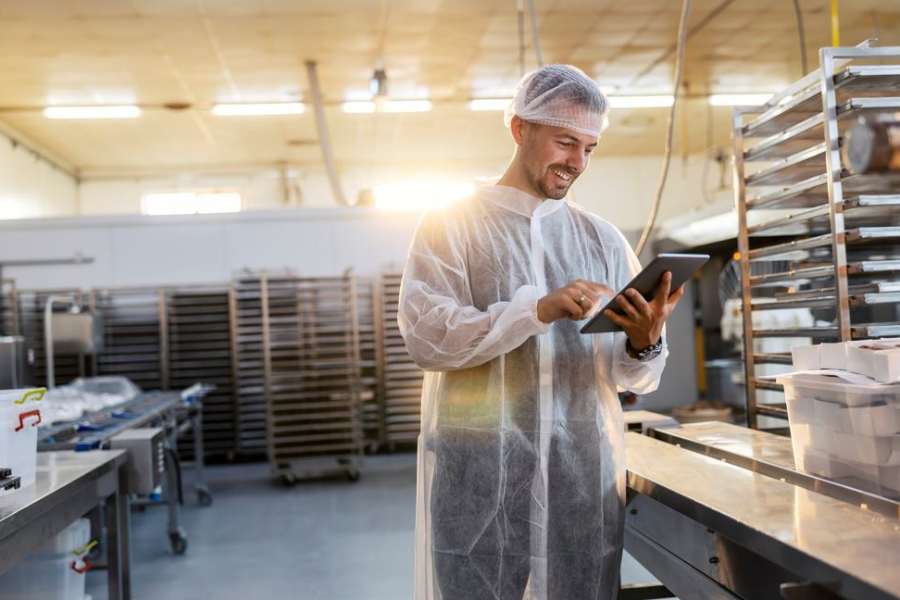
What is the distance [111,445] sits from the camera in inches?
132

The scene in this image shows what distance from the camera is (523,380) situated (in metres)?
1.80

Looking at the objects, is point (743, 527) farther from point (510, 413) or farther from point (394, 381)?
point (394, 381)

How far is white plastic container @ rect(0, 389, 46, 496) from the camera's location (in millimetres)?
2109

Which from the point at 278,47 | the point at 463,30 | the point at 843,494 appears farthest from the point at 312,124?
the point at 843,494

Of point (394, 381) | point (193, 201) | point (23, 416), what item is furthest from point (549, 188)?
point (193, 201)

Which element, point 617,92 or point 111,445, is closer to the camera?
point 111,445

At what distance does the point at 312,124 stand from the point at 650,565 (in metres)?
7.82

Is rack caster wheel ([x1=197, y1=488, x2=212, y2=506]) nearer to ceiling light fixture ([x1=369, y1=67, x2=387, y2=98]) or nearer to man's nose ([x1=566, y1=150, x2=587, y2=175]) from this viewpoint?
ceiling light fixture ([x1=369, y1=67, x2=387, y2=98])

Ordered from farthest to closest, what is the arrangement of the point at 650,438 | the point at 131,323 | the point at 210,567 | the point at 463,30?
1. the point at 131,323
2. the point at 463,30
3. the point at 210,567
4. the point at 650,438

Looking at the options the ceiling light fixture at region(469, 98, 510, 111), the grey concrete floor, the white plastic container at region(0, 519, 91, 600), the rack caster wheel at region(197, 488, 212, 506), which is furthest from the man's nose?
the ceiling light fixture at region(469, 98, 510, 111)

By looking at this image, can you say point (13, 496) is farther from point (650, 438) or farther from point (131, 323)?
point (131, 323)

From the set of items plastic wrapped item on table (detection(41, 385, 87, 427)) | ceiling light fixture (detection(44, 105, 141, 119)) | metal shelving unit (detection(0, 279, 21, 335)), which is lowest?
plastic wrapped item on table (detection(41, 385, 87, 427))

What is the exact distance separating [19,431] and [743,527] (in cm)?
187

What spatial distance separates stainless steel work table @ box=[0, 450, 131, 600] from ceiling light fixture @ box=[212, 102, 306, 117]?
19.1ft
